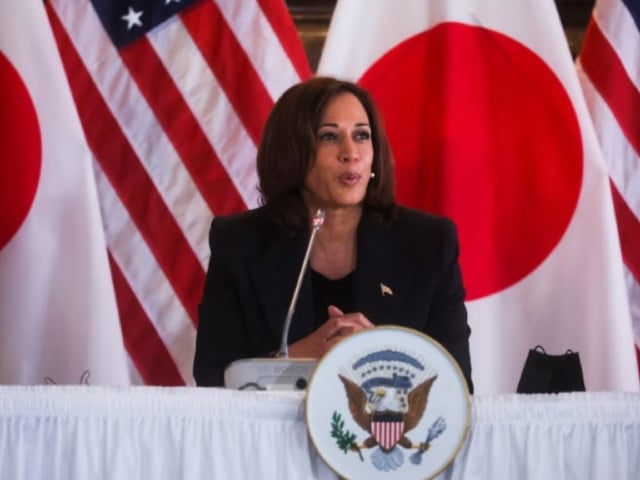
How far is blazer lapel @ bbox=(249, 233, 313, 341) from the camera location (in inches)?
93.0

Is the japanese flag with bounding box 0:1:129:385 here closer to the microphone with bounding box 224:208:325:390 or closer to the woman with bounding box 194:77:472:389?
the woman with bounding box 194:77:472:389

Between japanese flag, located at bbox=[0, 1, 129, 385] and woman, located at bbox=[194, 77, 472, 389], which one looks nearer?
woman, located at bbox=[194, 77, 472, 389]

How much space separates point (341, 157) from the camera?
8.03ft

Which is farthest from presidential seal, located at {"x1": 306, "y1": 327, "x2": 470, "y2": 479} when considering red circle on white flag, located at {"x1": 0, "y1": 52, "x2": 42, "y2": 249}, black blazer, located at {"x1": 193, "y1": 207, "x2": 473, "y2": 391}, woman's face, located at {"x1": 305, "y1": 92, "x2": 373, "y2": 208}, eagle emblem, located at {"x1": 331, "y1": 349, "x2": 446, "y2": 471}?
red circle on white flag, located at {"x1": 0, "y1": 52, "x2": 42, "y2": 249}

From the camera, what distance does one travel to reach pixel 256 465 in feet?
4.95


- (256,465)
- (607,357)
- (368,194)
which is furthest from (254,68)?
(256,465)

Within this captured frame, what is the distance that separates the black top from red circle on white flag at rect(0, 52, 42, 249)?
98cm

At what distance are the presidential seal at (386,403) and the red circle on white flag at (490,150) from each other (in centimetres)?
157

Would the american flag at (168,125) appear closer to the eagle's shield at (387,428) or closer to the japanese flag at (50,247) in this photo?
the japanese flag at (50,247)

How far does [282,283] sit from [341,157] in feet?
0.98

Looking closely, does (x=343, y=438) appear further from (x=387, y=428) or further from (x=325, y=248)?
(x=325, y=248)

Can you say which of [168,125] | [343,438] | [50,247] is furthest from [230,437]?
[168,125]

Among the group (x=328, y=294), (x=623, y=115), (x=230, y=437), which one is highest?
(x=623, y=115)

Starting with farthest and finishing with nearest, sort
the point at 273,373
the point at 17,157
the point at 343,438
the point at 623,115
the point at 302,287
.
→ the point at 623,115
the point at 17,157
the point at 302,287
the point at 273,373
the point at 343,438
